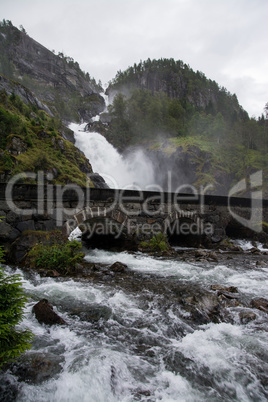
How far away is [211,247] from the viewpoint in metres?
14.6

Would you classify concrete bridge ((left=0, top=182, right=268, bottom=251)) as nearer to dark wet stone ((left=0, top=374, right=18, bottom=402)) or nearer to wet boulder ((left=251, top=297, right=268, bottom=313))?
dark wet stone ((left=0, top=374, right=18, bottom=402))

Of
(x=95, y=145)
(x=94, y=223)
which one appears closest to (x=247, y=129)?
(x=95, y=145)

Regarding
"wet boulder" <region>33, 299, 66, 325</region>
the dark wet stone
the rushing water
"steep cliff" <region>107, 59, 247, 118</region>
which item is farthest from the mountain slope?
the dark wet stone

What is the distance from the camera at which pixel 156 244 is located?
12.1m

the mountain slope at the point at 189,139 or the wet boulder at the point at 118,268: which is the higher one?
the mountain slope at the point at 189,139

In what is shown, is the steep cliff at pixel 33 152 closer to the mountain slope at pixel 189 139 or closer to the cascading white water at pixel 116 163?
the cascading white water at pixel 116 163

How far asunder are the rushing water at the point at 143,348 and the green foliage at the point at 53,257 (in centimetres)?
107

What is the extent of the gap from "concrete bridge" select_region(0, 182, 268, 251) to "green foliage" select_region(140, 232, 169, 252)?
255mm

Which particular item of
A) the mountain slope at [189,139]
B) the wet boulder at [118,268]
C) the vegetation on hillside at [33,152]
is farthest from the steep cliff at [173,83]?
the wet boulder at [118,268]

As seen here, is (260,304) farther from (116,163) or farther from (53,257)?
(116,163)

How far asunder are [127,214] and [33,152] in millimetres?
17286

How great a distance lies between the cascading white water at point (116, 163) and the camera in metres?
40.5

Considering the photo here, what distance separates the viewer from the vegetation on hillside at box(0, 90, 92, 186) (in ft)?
71.6

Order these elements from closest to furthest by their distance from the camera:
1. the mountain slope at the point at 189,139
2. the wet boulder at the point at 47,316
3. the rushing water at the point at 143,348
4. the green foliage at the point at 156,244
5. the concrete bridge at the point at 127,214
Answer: the rushing water at the point at 143,348 < the wet boulder at the point at 47,316 < the concrete bridge at the point at 127,214 < the green foliage at the point at 156,244 < the mountain slope at the point at 189,139
